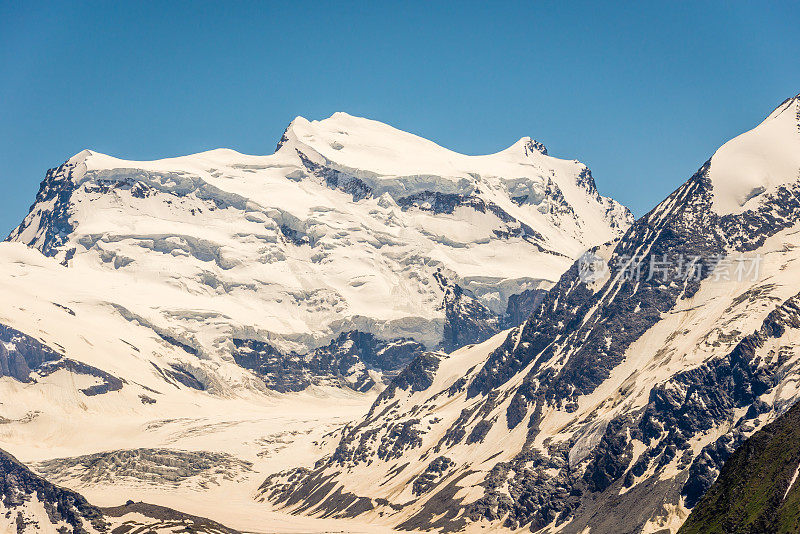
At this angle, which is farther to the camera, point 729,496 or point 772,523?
point 729,496

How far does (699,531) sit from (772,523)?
834 inches

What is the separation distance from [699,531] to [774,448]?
61.4 feet

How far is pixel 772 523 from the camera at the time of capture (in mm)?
180125

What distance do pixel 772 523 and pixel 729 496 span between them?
18.2m

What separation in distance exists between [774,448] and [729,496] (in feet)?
36.0

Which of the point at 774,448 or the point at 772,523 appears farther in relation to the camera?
the point at 774,448

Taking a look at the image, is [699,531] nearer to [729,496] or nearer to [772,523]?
[729,496]

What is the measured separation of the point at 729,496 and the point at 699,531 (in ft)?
25.7

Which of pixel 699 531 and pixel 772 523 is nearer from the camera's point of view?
pixel 772 523

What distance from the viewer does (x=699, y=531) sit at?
200 m

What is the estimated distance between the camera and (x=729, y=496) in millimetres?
198250

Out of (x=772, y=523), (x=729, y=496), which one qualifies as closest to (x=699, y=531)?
(x=729, y=496)
